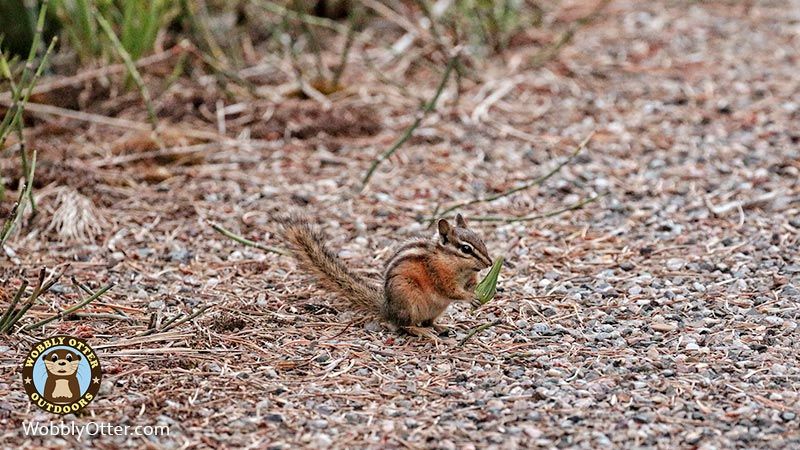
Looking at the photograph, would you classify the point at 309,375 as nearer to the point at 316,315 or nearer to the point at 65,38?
the point at 316,315

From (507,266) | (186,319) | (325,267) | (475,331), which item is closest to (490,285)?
(475,331)

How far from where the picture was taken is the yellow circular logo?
3.16 metres

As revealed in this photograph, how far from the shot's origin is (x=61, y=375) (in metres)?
3.24

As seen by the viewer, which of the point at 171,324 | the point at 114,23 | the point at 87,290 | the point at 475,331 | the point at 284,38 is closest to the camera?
the point at 475,331

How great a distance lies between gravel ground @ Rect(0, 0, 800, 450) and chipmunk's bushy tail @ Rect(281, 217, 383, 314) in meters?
0.10

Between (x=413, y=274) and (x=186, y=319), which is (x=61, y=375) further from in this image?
(x=413, y=274)

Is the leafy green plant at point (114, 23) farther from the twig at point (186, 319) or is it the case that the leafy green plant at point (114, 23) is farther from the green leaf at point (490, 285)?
the green leaf at point (490, 285)

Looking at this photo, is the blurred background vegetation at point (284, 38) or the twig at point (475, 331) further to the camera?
the blurred background vegetation at point (284, 38)

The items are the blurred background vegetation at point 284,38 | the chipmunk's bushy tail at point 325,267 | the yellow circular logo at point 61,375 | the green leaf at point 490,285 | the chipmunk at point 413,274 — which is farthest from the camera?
the blurred background vegetation at point 284,38

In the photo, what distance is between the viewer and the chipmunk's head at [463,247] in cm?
380

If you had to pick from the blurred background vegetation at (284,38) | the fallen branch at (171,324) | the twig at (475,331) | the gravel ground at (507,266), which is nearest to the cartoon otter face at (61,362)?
the gravel ground at (507,266)

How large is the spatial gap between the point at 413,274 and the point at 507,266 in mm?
817

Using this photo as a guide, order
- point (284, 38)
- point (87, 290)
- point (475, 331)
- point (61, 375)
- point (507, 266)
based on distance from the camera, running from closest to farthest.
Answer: point (61, 375) < point (475, 331) < point (87, 290) < point (507, 266) < point (284, 38)

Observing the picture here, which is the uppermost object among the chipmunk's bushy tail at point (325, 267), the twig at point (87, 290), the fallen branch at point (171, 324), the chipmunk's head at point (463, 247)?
the chipmunk's head at point (463, 247)
